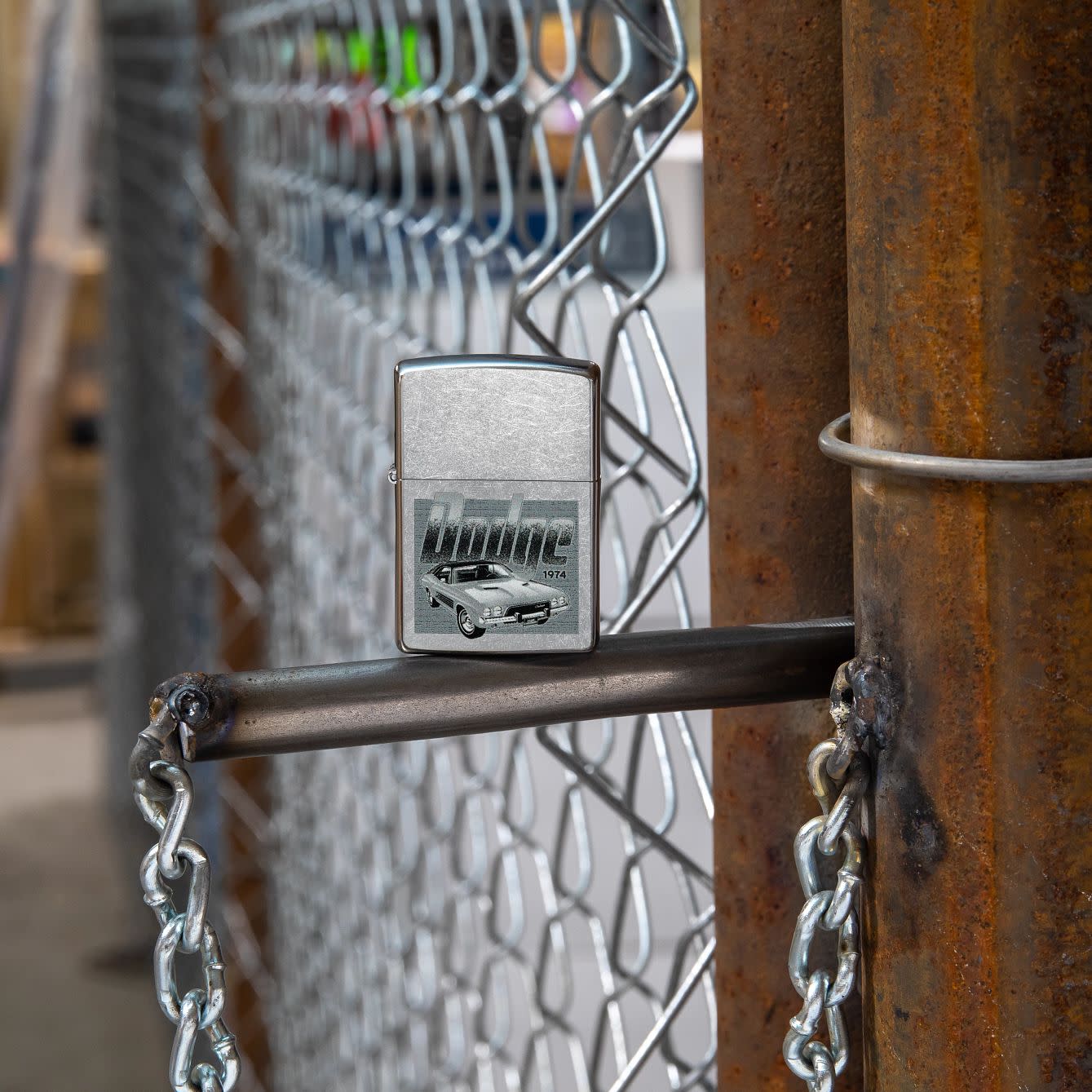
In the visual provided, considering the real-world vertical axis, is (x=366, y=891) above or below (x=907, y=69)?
below

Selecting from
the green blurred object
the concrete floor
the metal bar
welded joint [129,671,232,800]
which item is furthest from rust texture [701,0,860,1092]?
the concrete floor

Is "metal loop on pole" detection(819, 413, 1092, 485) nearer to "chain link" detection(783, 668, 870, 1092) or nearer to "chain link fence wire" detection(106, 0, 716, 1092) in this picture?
"chain link" detection(783, 668, 870, 1092)

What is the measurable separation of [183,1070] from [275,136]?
108cm

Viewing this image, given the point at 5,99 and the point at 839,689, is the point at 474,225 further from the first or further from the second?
the point at 5,99

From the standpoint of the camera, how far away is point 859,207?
28cm

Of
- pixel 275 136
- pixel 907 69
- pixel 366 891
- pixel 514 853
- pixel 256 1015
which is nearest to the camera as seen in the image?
pixel 907 69

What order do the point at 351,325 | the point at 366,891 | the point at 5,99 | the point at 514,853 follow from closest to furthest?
the point at 514,853 < the point at 351,325 < the point at 366,891 < the point at 5,99

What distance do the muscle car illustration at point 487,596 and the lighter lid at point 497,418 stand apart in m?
0.02

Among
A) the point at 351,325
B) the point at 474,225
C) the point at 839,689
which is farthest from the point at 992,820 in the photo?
the point at 351,325

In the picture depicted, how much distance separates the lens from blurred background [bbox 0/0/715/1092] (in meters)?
0.61

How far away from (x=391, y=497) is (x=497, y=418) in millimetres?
649

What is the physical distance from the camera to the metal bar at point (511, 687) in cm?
30

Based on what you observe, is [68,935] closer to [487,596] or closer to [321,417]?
[321,417]

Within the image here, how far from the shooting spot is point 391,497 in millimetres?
949
